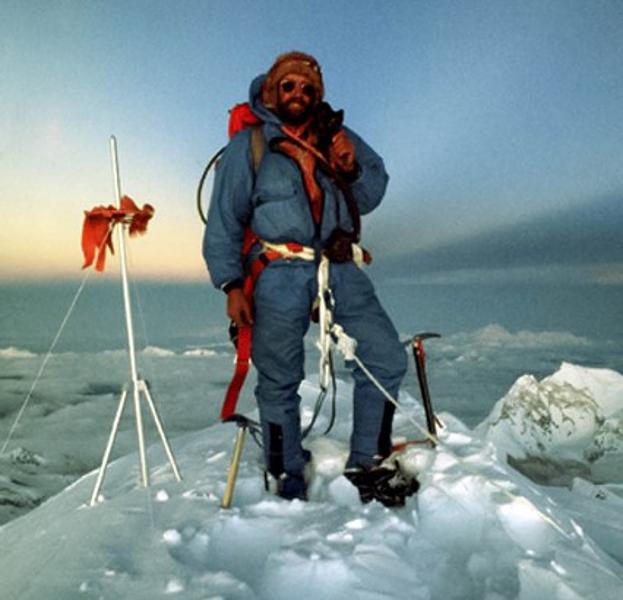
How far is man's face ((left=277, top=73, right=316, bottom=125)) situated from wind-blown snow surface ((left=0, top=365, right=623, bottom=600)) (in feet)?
9.47

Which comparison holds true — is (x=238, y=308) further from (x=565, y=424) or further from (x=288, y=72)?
(x=565, y=424)

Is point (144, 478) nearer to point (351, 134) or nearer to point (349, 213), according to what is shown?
point (349, 213)

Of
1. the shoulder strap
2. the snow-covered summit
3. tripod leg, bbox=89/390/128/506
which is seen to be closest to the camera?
tripod leg, bbox=89/390/128/506

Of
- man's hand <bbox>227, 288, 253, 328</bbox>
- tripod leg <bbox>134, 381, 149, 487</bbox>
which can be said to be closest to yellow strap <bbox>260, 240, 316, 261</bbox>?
man's hand <bbox>227, 288, 253, 328</bbox>

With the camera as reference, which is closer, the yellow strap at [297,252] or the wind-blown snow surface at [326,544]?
the wind-blown snow surface at [326,544]

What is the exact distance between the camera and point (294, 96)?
13.2 ft

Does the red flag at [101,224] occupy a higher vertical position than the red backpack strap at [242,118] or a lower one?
lower

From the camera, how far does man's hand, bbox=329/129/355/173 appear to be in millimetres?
4031

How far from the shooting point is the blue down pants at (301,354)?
12.9ft

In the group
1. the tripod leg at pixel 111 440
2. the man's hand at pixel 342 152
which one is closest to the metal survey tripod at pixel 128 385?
the tripod leg at pixel 111 440

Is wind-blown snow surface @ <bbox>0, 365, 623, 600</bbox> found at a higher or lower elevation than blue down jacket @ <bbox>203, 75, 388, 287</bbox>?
lower

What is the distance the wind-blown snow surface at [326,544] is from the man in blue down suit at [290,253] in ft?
1.21

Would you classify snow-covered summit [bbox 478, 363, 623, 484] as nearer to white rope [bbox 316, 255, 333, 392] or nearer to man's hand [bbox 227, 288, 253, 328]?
white rope [bbox 316, 255, 333, 392]

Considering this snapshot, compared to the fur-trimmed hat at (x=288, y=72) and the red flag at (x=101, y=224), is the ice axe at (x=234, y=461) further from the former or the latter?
the fur-trimmed hat at (x=288, y=72)
